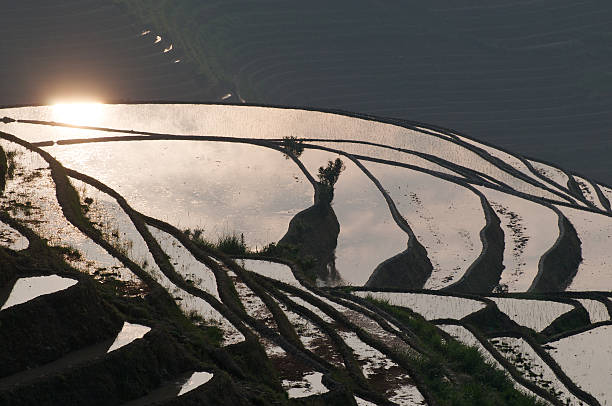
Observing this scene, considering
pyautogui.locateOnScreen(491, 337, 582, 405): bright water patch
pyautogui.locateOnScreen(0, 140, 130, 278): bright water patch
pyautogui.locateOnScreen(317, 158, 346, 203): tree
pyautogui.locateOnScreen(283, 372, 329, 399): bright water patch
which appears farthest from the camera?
pyautogui.locateOnScreen(317, 158, 346, 203): tree

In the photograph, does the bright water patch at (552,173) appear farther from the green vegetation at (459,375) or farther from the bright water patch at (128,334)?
the bright water patch at (128,334)

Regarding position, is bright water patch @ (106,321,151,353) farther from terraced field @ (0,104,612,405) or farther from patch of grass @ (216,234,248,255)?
patch of grass @ (216,234,248,255)

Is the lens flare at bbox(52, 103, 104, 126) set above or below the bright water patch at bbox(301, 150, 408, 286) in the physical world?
above

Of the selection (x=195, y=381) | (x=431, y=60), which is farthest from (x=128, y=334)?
(x=431, y=60)

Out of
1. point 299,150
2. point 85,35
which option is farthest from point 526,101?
point 299,150

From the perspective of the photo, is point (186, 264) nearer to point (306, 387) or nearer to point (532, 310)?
point (306, 387)

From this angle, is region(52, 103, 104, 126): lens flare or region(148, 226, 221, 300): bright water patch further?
region(52, 103, 104, 126): lens flare

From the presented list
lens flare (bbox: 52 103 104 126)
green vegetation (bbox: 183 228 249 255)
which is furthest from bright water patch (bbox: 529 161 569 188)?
green vegetation (bbox: 183 228 249 255)
